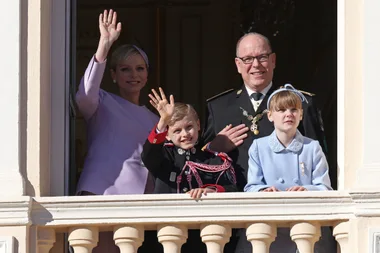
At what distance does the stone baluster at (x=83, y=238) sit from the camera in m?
11.8

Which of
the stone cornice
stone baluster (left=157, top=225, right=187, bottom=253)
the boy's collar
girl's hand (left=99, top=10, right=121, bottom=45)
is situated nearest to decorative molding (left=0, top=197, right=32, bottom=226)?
the stone cornice

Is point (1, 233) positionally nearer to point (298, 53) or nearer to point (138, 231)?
point (138, 231)

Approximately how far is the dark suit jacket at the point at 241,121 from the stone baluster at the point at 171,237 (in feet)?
1.77

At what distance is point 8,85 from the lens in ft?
39.2

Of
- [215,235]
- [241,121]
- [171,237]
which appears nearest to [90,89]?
[241,121]

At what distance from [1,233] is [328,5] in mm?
5373

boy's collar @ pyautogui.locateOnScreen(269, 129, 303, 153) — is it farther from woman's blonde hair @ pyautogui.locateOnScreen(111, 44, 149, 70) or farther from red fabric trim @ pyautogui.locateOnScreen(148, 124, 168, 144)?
woman's blonde hair @ pyautogui.locateOnScreen(111, 44, 149, 70)

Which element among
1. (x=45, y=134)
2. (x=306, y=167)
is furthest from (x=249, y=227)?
(x=45, y=134)
